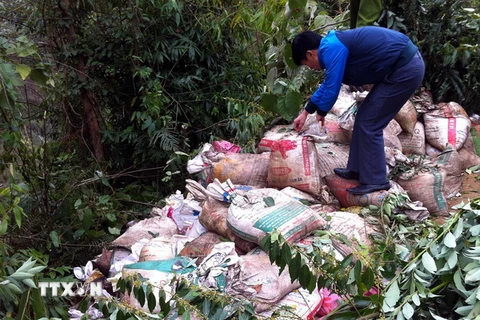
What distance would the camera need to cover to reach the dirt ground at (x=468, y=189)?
10.5 ft

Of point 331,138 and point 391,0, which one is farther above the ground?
point 391,0

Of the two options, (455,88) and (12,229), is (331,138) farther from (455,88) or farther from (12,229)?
(12,229)

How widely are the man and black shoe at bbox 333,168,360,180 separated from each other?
0.09 m

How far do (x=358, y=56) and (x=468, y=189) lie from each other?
1.31 m

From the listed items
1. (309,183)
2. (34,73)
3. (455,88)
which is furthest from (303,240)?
(455,88)

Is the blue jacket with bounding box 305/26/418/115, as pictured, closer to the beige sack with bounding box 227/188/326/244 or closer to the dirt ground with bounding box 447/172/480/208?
the beige sack with bounding box 227/188/326/244

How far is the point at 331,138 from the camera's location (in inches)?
136

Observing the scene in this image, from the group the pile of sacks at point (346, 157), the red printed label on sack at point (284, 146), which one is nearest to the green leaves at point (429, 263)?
the pile of sacks at point (346, 157)

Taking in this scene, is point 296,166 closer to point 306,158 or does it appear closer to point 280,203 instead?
point 306,158

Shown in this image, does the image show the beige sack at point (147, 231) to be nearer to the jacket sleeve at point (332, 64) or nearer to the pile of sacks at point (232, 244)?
the pile of sacks at point (232, 244)

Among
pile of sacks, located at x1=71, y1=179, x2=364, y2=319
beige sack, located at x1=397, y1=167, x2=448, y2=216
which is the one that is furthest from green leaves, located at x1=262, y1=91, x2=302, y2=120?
beige sack, located at x1=397, y1=167, x2=448, y2=216

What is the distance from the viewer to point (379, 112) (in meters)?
2.84

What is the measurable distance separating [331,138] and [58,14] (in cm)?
244

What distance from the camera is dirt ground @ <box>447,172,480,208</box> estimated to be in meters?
3.20
